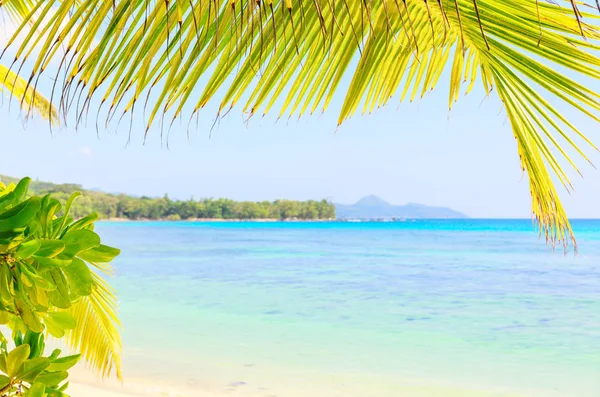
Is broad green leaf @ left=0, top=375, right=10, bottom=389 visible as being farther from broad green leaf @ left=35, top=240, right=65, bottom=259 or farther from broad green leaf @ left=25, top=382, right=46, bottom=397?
broad green leaf @ left=35, top=240, right=65, bottom=259

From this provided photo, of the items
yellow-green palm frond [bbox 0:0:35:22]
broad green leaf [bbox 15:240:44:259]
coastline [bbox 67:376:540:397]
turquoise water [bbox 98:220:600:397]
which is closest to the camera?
broad green leaf [bbox 15:240:44:259]

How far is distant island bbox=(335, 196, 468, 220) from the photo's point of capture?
84188 millimetres

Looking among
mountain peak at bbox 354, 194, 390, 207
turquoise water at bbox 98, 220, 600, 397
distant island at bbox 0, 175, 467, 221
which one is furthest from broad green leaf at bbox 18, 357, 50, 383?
mountain peak at bbox 354, 194, 390, 207

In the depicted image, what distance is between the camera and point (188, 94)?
2.19 ft

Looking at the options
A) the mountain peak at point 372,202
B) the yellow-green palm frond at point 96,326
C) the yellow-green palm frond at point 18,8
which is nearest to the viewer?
the yellow-green palm frond at point 18,8

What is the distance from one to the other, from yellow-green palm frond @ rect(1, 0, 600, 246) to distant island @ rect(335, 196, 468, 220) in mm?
79158

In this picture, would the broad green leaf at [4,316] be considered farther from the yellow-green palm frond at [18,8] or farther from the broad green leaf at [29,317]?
the yellow-green palm frond at [18,8]

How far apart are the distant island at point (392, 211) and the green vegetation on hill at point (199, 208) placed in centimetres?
1674

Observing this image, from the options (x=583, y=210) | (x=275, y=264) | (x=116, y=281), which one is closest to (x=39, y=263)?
(x=116, y=281)

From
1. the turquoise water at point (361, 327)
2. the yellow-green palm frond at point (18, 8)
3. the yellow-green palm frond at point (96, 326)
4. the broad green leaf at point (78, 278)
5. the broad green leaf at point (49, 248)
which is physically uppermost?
the yellow-green palm frond at point (18, 8)

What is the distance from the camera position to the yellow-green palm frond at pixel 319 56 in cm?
57

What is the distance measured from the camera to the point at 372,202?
92688 millimetres

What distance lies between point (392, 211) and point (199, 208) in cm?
3857

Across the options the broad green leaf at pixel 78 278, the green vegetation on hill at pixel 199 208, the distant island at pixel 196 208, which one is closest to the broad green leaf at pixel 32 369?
the broad green leaf at pixel 78 278
